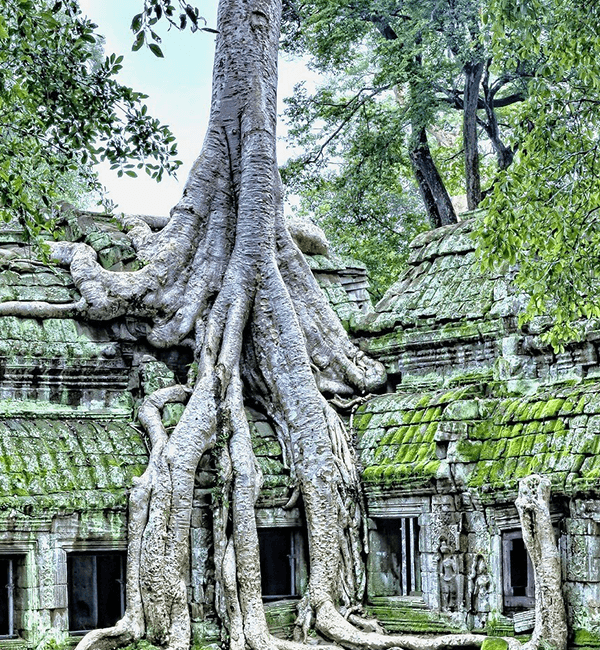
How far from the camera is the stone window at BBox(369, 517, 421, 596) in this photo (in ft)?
47.7

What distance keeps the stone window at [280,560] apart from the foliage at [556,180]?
3921 millimetres

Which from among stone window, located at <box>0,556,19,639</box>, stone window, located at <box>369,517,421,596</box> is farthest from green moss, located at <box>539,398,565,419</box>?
stone window, located at <box>0,556,19,639</box>

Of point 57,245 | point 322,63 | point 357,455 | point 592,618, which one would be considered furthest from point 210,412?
point 322,63

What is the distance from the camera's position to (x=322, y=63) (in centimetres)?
2244

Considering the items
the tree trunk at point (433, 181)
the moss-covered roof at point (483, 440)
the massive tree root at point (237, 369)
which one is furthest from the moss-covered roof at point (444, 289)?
the tree trunk at point (433, 181)

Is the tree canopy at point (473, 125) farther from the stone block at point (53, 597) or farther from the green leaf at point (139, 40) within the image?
the stone block at point (53, 597)

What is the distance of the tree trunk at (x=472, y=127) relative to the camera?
2134cm

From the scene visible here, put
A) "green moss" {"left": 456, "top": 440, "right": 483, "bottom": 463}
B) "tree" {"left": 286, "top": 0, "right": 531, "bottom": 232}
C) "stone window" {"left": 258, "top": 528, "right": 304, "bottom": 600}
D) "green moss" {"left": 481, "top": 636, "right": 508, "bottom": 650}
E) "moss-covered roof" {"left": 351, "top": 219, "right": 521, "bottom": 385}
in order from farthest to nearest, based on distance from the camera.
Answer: "tree" {"left": 286, "top": 0, "right": 531, "bottom": 232} → "moss-covered roof" {"left": 351, "top": 219, "right": 521, "bottom": 385} → "stone window" {"left": 258, "top": 528, "right": 304, "bottom": 600} → "green moss" {"left": 456, "top": 440, "right": 483, "bottom": 463} → "green moss" {"left": 481, "top": 636, "right": 508, "bottom": 650}

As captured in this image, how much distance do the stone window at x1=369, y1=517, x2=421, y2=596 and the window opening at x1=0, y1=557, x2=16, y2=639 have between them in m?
3.73

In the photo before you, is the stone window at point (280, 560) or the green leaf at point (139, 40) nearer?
the green leaf at point (139, 40)

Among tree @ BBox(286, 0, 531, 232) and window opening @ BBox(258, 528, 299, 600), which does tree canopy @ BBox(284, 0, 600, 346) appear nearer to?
tree @ BBox(286, 0, 531, 232)

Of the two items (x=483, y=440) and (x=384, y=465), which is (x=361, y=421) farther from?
(x=483, y=440)

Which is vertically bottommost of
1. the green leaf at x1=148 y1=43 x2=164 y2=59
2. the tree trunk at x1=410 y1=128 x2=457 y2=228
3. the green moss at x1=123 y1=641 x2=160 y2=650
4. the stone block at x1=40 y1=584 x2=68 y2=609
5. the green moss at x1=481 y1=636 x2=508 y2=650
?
the green moss at x1=481 y1=636 x2=508 y2=650

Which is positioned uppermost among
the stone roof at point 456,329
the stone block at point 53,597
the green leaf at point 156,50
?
the green leaf at point 156,50
